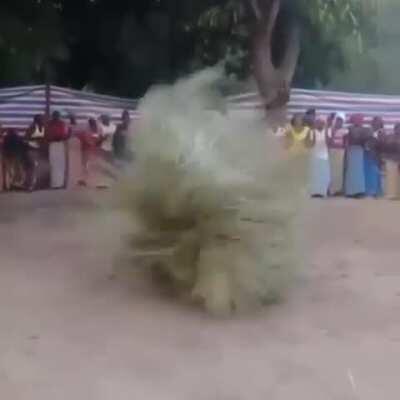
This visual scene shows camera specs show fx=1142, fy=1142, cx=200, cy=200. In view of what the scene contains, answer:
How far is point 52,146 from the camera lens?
44.2 feet

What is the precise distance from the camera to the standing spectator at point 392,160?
1339cm

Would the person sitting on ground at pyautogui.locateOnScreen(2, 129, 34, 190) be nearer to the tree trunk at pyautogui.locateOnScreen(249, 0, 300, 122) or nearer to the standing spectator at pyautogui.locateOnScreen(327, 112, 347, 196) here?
the tree trunk at pyautogui.locateOnScreen(249, 0, 300, 122)

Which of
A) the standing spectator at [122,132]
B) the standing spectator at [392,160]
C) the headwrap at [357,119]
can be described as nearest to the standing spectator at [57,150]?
the standing spectator at [122,132]

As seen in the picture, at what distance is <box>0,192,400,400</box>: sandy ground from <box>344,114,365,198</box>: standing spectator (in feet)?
11.0

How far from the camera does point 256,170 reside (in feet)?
26.7

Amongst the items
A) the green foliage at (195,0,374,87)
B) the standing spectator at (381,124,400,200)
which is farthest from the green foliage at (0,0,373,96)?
the standing spectator at (381,124,400,200)

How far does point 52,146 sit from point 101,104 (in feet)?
2.95

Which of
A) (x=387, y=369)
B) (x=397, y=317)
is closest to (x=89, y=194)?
(x=397, y=317)

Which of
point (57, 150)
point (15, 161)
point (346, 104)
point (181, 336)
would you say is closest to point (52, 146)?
point (57, 150)

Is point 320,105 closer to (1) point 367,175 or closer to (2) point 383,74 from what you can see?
(1) point 367,175

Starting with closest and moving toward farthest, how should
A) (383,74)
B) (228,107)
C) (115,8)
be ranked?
(228,107)
(115,8)
(383,74)

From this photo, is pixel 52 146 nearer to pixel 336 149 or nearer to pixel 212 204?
pixel 336 149

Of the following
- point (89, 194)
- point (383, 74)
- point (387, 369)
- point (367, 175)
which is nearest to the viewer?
point (387, 369)

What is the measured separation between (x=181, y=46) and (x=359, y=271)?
638 centimetres
